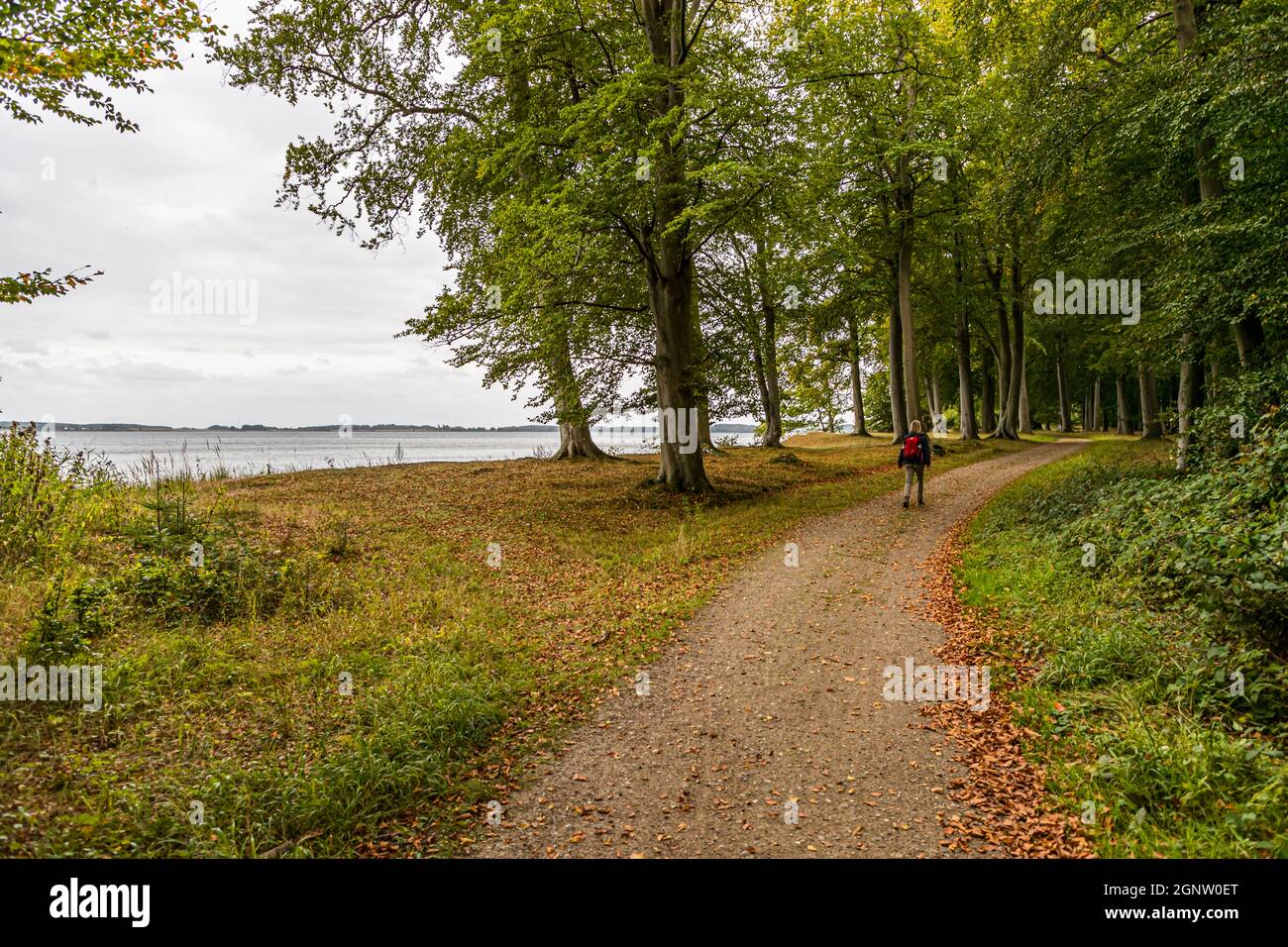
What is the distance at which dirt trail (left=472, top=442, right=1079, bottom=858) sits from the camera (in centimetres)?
404

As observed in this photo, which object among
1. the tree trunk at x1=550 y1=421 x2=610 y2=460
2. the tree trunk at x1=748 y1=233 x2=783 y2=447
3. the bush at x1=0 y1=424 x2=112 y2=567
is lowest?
the bush at x1=0 y1=424 x2=112 y2=567

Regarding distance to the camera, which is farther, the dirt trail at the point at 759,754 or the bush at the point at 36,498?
the bush at the point at 36,498

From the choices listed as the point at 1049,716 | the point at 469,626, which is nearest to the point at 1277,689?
the point at 1049,716

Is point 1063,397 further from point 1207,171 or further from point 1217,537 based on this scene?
point 1217,537

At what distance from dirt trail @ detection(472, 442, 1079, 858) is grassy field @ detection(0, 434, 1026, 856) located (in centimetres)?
51

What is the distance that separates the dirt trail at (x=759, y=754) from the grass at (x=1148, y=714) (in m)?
0.90

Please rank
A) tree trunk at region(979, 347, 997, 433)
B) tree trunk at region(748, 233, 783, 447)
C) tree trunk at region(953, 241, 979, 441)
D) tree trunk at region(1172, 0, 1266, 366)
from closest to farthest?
tree trunk at region(1172, 0, 1266, 366) → tree trunk at region(748, 233, 783, 447) → tree trunk at region(953, 241, 979, 441) → tree trunk at region(979, 347, 997, 433)

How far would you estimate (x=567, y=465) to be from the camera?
2159 centimetres

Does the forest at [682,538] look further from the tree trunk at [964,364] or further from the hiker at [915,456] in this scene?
the tree trunk at [964,364]

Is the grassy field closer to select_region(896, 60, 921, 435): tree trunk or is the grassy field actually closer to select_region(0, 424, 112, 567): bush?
select_region(0, 424, 112, 567): bush

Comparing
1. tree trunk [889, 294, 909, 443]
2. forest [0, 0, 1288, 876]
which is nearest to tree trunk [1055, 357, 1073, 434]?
tree trunk [889, 294, 909, 443]

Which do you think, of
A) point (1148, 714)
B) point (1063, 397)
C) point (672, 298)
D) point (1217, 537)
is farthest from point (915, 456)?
point (1063, 397)

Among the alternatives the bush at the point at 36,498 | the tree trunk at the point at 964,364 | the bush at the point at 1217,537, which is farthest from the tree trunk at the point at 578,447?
the tree trunk at the point at 964,364

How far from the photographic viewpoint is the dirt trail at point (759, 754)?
4.04 meters
